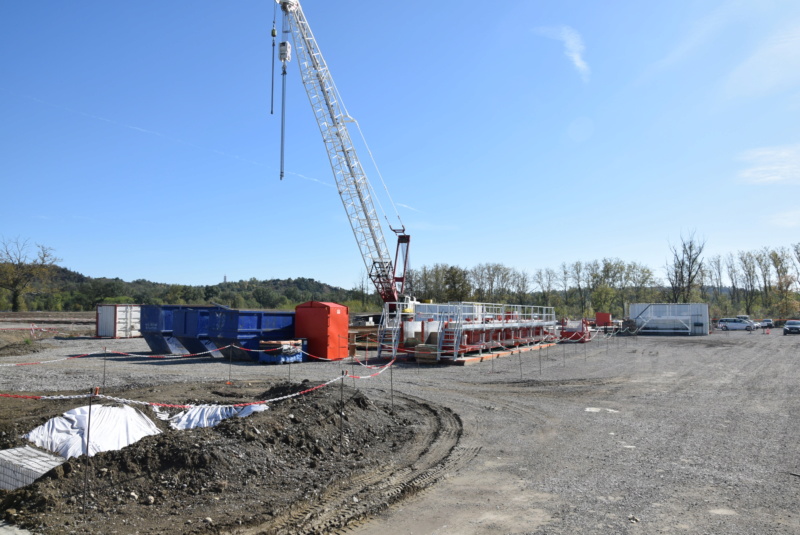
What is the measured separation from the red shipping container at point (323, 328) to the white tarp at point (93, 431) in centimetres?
1426

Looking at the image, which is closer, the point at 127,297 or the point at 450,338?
the point at 450,338

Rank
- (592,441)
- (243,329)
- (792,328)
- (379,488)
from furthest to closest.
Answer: (792,328) → (243,329) → (592,441) → (379,488)

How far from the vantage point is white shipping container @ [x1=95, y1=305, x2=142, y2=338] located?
31.9 meters

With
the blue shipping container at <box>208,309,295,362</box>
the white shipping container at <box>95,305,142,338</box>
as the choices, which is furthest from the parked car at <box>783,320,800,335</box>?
the white shipping container at <box>95,305,142,338</box>

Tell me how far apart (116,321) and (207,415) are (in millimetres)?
27453

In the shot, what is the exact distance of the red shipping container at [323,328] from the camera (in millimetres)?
21625

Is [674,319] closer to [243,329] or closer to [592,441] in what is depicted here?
[243,329]

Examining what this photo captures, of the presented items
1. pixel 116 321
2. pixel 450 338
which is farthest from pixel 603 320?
pixel 116 321

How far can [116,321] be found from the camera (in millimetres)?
31891

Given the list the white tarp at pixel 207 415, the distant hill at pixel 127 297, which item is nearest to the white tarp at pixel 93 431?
the white tarp at pixel 207 415

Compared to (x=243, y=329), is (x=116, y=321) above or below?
below

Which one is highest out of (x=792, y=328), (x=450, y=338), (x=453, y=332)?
(x=453, y=332)

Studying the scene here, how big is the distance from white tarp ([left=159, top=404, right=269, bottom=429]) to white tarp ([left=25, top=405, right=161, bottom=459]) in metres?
0.88

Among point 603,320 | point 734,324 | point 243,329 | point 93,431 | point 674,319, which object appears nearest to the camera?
point 93,431
